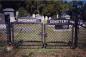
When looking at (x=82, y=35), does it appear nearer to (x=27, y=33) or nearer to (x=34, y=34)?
(x=34, y=34)

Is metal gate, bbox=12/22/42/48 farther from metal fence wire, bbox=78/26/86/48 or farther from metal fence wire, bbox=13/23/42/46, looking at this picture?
metal fence wire, bbox=78/26/86/48

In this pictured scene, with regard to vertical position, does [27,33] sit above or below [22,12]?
below

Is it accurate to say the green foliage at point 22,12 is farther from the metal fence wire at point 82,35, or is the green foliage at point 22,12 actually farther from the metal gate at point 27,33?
the metal gate at point 27,33

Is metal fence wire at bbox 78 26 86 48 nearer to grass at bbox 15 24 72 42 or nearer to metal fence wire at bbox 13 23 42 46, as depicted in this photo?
grass at bbox 15 24 72 42

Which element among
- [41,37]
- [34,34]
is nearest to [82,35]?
[34,34]

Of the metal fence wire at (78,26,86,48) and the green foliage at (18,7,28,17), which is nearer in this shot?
the metal fence wire at (78,26,86,48)

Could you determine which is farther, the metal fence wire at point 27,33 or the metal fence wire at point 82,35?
the metal fence wire at point 82,35

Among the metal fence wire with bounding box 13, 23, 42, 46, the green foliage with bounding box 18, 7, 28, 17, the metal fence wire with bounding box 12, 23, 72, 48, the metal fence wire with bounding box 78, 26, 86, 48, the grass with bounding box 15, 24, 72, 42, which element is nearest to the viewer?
the metal fence wire with bounding box 12, 23, 72, 48

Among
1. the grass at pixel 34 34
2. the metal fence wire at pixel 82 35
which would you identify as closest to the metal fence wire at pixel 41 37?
the grass at pixel 34 34

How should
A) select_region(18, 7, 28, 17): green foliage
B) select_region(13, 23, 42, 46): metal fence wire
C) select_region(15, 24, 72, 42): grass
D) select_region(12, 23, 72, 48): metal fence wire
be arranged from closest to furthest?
1. select_region(12, 23, 72, 48): metal fence wire
2. select_region(13, 23, 42, 46): metal fence wire
3. select_region(15, 24, 72, 42): grass
4. select_region(18, 7, 28, 17): green foliage

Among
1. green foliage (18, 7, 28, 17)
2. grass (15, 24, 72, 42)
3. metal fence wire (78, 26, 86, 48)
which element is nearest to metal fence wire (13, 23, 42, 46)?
grass (15, 24, 72, 42)

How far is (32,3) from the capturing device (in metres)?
50.5

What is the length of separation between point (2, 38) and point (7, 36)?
317 mm

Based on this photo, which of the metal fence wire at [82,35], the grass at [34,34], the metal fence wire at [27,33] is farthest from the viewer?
the metal fence wire at [82,35]
